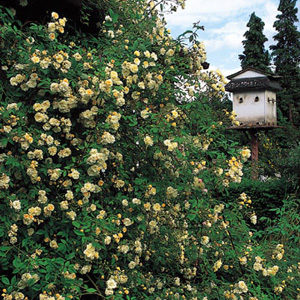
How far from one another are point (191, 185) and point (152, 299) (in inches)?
34.3

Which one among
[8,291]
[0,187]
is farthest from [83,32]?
[8,291]

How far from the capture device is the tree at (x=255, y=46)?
18375mm

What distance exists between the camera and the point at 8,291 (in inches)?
89.8

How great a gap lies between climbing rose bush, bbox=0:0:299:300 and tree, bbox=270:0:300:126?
590 inches

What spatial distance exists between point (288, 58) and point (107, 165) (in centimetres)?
1733

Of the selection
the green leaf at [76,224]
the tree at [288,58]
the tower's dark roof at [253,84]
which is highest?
the tree at [288,58]

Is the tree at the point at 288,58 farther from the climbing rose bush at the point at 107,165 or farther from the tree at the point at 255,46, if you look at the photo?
the climbing rose bush at the point at 107,165

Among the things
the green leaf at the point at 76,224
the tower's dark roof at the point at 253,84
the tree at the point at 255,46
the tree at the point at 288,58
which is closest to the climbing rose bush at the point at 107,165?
the green leaf at the point at 76,224

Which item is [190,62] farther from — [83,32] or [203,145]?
[83,32]

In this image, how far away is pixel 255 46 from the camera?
18.4 metres

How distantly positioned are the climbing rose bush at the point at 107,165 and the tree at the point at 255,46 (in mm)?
15808

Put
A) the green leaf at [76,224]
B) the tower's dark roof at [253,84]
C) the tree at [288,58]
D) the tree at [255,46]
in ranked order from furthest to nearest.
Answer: the tree at [255,46] < the tree at [288,58] < the tower's dark roof at [253,84] < the green leaf at [76,224]

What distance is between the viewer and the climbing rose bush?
7.98 feet

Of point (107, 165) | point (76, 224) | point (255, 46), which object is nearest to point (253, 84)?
point (107, 165)
